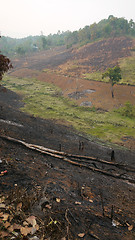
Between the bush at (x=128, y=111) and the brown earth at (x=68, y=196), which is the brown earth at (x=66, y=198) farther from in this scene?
the bush at (x=128, y=111)

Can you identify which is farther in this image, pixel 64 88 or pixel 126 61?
pixel 126 61

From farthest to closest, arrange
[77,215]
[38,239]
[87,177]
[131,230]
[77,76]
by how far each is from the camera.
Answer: [77,76] < [87,177] < [131,230] < [77,215] < [38,239]

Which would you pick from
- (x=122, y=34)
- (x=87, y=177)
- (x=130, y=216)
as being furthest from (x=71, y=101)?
(x=122, y=34)

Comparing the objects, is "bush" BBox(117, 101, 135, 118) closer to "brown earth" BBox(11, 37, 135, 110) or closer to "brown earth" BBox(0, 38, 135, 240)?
"brown earth" BBox(11, 37, 135, 110)

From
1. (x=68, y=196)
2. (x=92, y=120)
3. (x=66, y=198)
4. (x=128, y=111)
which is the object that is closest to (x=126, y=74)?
(x=128, y=111)

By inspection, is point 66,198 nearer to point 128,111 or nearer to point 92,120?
point 92,120

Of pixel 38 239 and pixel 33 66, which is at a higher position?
pixel 33 66

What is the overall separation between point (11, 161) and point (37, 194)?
2562mm

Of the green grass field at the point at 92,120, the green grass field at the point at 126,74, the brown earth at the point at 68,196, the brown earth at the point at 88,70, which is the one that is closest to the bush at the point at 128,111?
the green grass field at the point at 92,120

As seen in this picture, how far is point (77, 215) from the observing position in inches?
163

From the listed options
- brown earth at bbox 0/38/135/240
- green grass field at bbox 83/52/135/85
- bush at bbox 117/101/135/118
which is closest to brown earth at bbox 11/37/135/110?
green grass field at bbox 83/52/135/85

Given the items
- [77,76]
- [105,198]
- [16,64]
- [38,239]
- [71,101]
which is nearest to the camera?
[38,239]

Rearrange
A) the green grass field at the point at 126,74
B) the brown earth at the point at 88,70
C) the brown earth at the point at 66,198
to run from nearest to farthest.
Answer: the brown earth at the point at 66,198 → the brown earth at the point at 88,70 → the green grass field at the point at 126,74

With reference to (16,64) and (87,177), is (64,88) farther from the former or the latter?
(16,64)
